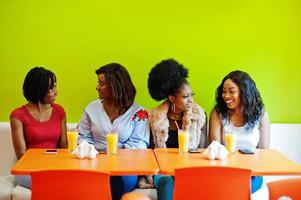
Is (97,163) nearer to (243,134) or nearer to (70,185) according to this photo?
(70,185)

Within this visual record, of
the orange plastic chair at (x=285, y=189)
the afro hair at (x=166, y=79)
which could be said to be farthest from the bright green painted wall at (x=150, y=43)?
the orange plastic chair at (x=285, y=189)

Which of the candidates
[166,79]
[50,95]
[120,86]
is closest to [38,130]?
[50,95]

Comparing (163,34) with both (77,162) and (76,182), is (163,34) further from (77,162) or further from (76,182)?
(76,182)

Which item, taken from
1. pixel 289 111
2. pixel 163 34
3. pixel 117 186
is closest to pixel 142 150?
pixel 117 186

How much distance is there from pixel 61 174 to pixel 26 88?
1.29 metres

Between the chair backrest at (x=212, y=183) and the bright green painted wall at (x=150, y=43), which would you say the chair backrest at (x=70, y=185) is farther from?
the bright green painted wall at (x=150, y=43)

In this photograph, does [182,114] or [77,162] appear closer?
[77,162]

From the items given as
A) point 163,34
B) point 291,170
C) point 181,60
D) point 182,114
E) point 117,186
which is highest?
point 163,34

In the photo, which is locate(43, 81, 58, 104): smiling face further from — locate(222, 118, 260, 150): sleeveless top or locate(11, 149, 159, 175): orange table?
locate(222, 118, 260, 150): sleeveless top

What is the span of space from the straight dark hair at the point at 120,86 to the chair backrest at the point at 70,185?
3.85 ft

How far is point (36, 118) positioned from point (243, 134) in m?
1.48

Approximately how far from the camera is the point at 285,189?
6.78 feet

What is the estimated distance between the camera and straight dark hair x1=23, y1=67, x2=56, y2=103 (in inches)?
117

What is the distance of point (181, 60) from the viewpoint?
3.42m
